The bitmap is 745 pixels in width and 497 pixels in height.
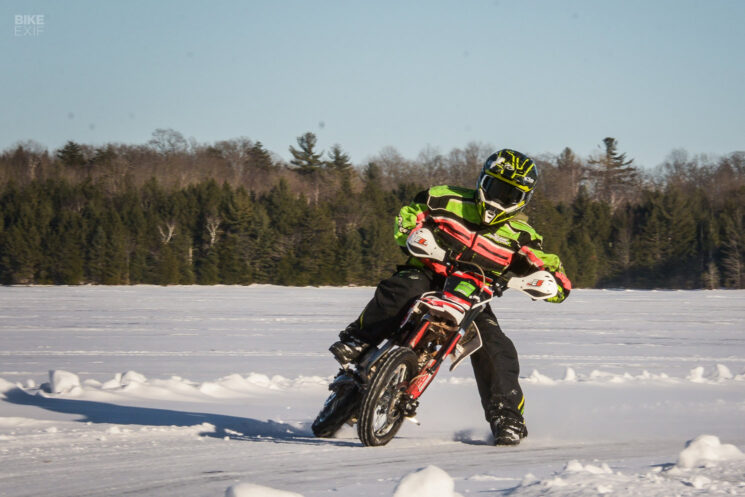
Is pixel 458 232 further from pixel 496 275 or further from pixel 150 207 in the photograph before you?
pixel 150 207

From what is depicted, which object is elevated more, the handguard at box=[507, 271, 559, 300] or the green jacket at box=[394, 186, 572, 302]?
the green jacket at box=[394, 186, 572, 302]

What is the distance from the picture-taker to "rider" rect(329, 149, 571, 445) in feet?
19.8

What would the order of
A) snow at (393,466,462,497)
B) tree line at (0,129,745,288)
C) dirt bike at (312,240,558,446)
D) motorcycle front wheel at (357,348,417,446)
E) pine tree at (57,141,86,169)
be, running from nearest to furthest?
snow at (393,466,462,497) < motorcycle front wheel at (357,348,417,446) < dirt bike at (312,240,558,446) < tree line at (0,129,745,288) < pine tree at (57,141,86,169)

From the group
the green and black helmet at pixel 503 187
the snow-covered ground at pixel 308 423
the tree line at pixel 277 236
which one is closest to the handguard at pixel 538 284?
the green and black helmet at pixel 503 187

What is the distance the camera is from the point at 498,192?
612cm

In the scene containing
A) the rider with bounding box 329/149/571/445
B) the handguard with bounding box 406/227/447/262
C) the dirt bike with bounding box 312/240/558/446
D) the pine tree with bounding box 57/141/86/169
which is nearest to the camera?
the dirt bike with bounding box 312/240/558/446

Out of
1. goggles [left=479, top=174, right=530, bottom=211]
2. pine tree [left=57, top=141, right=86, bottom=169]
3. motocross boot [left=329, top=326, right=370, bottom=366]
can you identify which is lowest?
motocross boot [left=329, top=326, right=370, bottom=366]

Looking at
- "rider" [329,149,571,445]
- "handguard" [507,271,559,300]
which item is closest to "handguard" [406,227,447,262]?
"rider" [329,149,571,445]

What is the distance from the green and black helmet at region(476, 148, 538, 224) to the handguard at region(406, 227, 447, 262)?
435 millimetres

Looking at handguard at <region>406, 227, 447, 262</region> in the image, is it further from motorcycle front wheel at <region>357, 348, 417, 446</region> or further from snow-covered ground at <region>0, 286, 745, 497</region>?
snow-covered ground at <region>0, 286, 745, 497</region>

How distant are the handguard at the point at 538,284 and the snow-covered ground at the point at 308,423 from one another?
104 cm

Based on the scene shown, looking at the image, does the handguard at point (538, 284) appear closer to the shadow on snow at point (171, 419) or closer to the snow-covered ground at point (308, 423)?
the snow-covered ground at point (308, 423)

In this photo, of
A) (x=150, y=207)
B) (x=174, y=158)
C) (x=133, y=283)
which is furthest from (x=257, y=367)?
(x=174, y=158)

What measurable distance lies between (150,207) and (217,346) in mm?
44019
